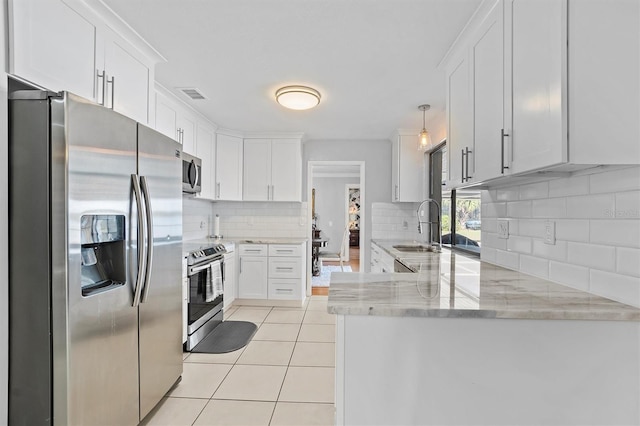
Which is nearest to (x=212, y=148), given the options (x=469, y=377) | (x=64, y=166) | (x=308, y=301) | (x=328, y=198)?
(x=308, y=301)

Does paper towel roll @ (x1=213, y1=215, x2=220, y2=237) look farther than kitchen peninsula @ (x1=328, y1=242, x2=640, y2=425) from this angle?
Yes

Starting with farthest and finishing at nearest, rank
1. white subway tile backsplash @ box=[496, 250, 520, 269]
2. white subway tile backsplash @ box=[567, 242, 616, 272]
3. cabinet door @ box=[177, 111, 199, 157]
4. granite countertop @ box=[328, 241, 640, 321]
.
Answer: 1. cabinet door @ box=[177, 111, 199, 157]
2. white subway tile backsplash @ box=[496, 250, 520, 269]
3. white subway tile backsplash @ box=[567, 242, 616, 272]
4. granite countertop @ box=[328, 241, 640, 321]

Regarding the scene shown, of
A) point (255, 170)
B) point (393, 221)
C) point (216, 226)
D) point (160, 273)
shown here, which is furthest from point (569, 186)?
point (216, 226)

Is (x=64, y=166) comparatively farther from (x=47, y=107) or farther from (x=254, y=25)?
(x=254, y=25)

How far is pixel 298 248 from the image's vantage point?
4.69 metres

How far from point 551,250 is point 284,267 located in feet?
11.4

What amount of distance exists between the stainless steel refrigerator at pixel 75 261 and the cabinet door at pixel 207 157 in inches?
94.3

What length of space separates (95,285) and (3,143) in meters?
0.69

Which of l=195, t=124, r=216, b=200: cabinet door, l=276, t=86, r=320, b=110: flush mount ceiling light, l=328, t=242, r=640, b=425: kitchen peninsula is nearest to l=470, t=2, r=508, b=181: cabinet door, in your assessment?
l=328, t=242, r=640, b=425: kitchen peninsula

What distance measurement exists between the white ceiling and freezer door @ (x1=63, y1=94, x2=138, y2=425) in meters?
0.77

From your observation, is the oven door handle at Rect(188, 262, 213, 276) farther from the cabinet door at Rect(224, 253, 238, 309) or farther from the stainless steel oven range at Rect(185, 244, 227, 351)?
the cabinet door at Rect(224, 253, 238, 309)

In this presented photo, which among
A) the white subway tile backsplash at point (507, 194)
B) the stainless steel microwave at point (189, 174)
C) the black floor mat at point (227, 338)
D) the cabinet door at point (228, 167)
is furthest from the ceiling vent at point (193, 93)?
the white subway tile backsplash at point (507, 194)

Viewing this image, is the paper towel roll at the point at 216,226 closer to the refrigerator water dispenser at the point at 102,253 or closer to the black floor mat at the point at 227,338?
the black floor mat at the point at 227,338

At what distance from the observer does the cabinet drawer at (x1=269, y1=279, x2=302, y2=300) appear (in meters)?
4.70
